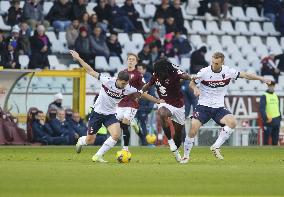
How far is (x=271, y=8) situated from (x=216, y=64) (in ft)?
63.6

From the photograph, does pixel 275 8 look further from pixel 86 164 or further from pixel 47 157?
pixel 86 164

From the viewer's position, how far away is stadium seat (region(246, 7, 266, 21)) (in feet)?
136

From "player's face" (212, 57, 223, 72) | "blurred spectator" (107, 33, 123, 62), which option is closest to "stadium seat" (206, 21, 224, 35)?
"blurred spectator" (107, 33, 123, 62)

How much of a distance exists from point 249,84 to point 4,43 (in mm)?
9500

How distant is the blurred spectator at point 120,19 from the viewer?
35.8 meters

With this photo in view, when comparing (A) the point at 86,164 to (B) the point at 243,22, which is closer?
(A) the point at 86,164

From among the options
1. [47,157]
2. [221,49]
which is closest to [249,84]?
[221,49]

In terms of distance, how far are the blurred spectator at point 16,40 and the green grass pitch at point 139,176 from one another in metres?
6.83

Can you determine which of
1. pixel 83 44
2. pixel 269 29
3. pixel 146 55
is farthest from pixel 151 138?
pixel 269 29

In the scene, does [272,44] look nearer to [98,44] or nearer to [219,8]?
[219,8]

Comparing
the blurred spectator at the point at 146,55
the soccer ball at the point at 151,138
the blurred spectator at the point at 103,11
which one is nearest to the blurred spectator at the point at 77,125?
the soccer ball at the point at 151,138

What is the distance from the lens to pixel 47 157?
23672mm

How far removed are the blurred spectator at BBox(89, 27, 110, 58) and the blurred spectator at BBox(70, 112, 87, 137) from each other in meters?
3.97

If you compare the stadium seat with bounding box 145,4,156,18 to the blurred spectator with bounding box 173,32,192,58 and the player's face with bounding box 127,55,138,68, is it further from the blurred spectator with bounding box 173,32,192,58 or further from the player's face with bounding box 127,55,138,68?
the player's face with bounding box 127,55,138,68
